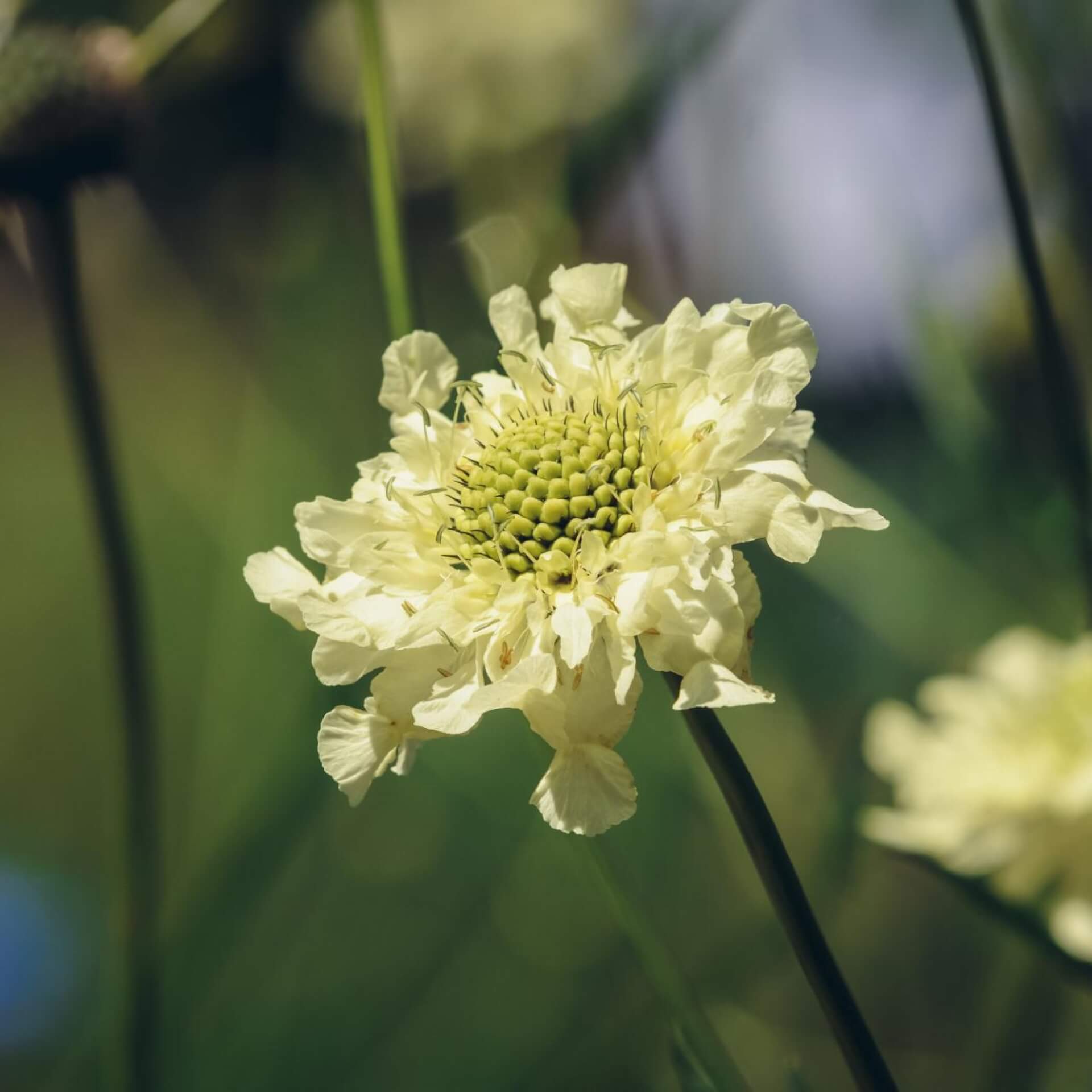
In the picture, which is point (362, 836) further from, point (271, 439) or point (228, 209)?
point (228, 209)

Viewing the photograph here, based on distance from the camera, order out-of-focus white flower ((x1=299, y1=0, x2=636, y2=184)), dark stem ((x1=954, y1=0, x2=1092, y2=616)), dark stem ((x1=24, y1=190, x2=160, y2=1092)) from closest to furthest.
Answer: dark stem ((x1=954, y1=0, x2=1092, y2=616)) → dark stem ((x1=24, y1=190, x2=160, y2=1092)) → out-of-focus white flower ((x1=299, y1=0, x2=636, y2=184))

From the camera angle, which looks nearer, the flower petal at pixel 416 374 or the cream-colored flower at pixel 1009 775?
the flower petal at pixel 416 374

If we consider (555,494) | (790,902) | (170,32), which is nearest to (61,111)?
(170,32)

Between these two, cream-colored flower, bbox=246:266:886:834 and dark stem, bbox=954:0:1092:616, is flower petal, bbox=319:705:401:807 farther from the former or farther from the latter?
dark stem, bbox=954:0:1092:616

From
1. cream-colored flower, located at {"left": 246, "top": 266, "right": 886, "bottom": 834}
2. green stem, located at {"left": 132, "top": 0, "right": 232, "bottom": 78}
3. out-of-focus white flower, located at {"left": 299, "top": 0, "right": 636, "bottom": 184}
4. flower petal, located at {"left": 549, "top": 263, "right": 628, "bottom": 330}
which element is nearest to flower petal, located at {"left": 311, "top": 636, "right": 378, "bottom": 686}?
cream-colored flower, located at {"left": 246, "top": 266, "right": 886, "bottom": 834}

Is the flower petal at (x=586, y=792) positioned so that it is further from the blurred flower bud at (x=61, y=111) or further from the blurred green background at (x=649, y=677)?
the blurred flower bud at (x=61, y=111)

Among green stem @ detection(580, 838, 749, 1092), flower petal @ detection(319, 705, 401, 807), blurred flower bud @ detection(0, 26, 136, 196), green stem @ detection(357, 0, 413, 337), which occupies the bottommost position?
green stem @ detection(580, 838, 749, 1092)

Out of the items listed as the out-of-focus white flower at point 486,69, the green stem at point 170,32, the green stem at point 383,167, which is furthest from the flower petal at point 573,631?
the out-of-focus white flower at point 486,69
